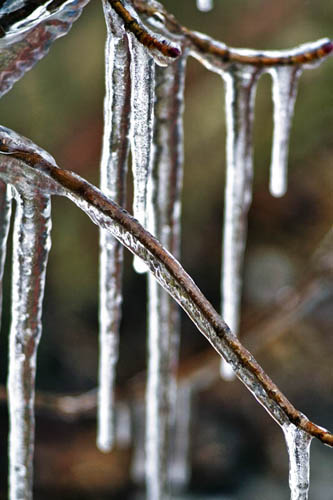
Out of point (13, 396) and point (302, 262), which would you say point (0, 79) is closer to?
point (13, 396)

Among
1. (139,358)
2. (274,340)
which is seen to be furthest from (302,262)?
(139,358)

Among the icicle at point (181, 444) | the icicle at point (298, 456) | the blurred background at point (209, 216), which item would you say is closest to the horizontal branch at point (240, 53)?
the icicle at point (298, 456)

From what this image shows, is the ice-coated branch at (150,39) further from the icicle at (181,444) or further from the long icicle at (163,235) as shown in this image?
the icicle at (181,444)

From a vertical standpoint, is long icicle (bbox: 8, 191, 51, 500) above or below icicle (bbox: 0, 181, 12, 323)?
below

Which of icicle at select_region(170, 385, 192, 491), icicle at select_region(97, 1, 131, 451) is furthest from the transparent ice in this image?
icicle at select_region(170, 385, 192, 491)

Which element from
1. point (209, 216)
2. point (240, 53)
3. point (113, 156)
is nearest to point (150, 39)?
point (113, 156)

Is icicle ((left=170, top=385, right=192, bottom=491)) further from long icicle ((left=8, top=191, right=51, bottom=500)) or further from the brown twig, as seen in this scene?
the brown twig

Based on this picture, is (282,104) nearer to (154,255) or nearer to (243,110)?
(243,110)
